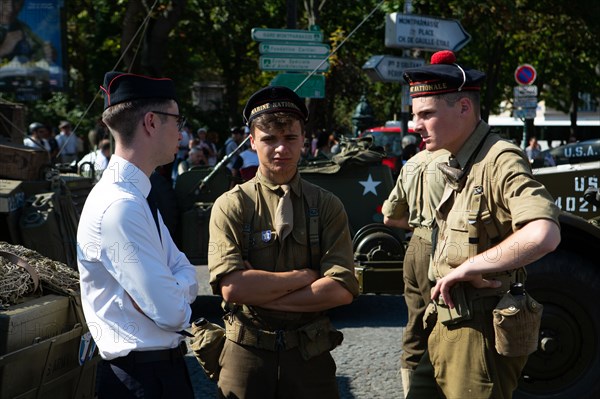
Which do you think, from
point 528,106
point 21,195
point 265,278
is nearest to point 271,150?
point 265,278

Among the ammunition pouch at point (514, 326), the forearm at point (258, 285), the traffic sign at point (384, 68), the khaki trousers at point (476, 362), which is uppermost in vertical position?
the traffic sign at point (384, 68)

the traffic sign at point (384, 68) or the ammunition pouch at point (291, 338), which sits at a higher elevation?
the traffic sign at point (384, 68)

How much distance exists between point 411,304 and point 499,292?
2322mm

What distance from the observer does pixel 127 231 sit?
9.49 feet

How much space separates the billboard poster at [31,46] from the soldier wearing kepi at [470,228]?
14.7 meters

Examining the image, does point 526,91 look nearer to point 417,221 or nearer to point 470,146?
point 417,221

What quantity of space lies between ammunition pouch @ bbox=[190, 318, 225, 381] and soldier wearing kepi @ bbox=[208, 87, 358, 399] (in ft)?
0.12

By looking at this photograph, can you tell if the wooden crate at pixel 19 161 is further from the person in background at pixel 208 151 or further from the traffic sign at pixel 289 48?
the person in background at pixel 208 151

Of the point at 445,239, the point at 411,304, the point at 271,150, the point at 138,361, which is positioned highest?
the point at 271,150

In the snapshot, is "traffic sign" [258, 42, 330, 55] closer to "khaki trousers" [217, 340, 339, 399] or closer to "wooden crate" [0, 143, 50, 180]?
"wooden crate" [0, 143, 50, 180]

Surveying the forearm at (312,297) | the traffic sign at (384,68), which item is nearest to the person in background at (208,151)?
the traffic sign at (384,68)

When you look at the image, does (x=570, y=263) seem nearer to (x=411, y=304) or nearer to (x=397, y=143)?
(x=411, y=304)

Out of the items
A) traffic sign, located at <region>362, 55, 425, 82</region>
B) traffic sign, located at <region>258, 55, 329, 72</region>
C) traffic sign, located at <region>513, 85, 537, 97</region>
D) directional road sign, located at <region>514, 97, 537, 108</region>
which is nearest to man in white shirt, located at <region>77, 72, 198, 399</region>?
traffic sign, located at <region>362, 55, 425, 82</region>

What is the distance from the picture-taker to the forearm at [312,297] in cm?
347
